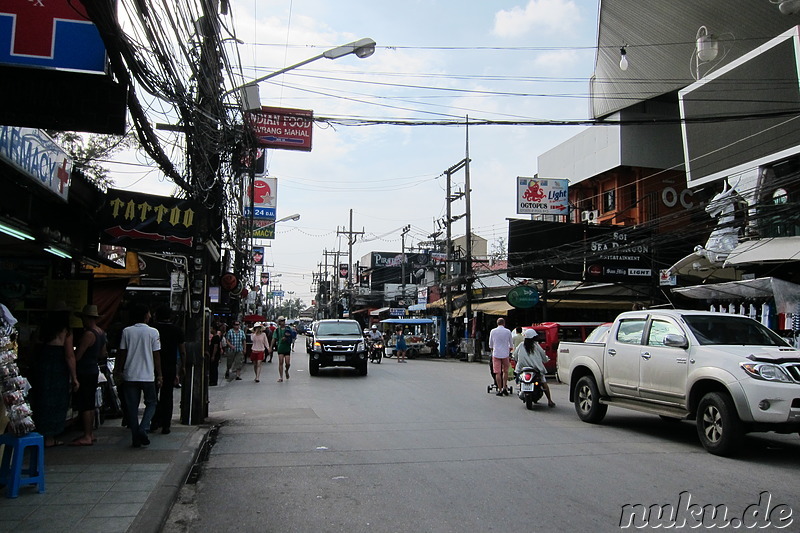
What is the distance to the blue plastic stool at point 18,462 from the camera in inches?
221

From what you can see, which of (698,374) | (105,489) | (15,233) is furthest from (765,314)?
(15,233)

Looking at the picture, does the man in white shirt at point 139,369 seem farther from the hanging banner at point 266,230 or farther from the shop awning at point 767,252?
the hanging banner at point 266,230

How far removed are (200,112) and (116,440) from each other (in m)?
4.76

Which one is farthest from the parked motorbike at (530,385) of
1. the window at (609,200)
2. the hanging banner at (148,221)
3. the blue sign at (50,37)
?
the window at (609,200)

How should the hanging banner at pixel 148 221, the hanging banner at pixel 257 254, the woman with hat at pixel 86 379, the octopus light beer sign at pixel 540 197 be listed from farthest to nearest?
1. the hanging banner at pixel 257 254
2. the octopus light beer sign at pixel 540 197
3. the hanging banner at pixel 148 221
4. the woman with hat at pixel 86 379

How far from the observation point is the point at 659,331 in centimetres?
966

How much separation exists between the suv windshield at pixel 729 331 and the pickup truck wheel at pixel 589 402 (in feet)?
7.32

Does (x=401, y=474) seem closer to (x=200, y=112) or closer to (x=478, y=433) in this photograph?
(x=478, y=433)

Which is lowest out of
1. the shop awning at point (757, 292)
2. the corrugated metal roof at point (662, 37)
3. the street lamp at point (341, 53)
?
the shop awning at point (757, 292)

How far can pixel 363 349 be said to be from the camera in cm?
2053

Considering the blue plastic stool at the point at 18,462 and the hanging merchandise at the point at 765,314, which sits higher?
the hanging merchandise at the point at 765,314

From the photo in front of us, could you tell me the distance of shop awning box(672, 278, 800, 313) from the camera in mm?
14281

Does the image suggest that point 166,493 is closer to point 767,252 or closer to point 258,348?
point 258,348

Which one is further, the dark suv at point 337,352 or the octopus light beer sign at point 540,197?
the octopus light beer sign at point 540,197
